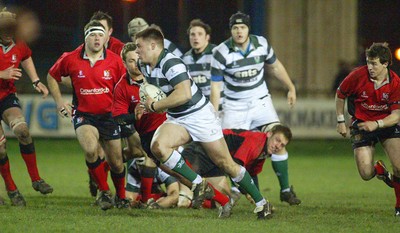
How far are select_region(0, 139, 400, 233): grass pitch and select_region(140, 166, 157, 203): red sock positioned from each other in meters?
0.40

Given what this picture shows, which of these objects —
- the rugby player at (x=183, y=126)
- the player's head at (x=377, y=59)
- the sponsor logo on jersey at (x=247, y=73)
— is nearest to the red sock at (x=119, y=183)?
the rugby player at (x=183, y=126)

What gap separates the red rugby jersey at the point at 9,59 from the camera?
33.2 feet

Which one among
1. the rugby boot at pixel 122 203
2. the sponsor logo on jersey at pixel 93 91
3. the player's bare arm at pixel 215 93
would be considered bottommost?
the rugby boot at pixel 122 203

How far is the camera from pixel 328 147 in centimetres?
1855

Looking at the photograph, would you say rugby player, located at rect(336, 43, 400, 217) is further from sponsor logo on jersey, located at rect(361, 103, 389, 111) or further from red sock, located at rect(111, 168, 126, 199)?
red sock, located at rect(111, 168, 126, 199)

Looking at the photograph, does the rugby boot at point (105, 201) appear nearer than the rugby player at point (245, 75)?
Yes

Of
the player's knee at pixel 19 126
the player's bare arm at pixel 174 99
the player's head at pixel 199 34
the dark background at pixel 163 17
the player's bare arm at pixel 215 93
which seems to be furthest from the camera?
the dark background at pixel 163 17

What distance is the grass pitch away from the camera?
808cm

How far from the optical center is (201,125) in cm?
853

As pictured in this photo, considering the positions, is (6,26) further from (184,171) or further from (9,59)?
(184,171)

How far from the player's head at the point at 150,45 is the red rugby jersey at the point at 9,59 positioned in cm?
217

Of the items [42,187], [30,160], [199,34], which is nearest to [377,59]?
[199,34]

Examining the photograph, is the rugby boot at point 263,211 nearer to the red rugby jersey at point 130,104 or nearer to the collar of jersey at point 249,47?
the red rugby jersey at point 130,104

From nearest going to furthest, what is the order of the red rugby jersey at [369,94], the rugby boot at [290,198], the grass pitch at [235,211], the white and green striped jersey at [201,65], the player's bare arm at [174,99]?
the grass pitch at [235,211], the player's bare arm at [174,99], the red rugby jersey at [369,94], the rugby boot at [290,198], the white and green striped jersey at [201,65]
